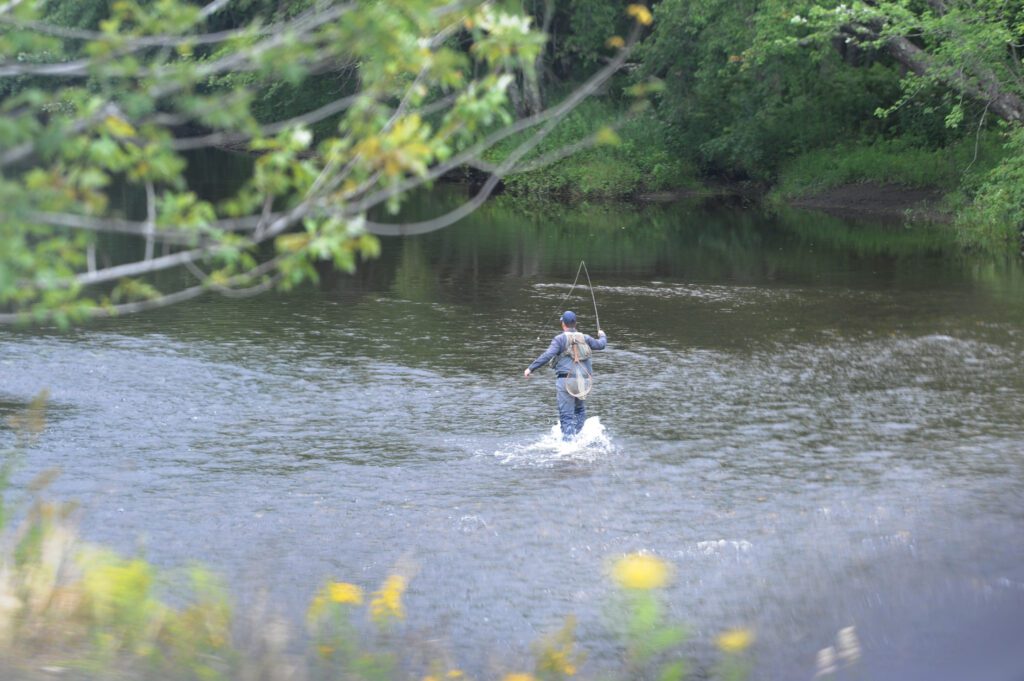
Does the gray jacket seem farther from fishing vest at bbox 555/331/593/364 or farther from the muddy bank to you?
the muddy bank

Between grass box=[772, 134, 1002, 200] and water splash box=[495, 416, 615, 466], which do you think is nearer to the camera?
water splash box=[495, 416, 615, 466]

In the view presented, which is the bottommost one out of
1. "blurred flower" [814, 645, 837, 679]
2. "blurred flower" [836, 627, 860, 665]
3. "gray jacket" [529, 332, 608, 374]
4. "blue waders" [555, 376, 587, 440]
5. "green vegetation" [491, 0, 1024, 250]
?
"blurred flower" [814, 645, 837, 679]

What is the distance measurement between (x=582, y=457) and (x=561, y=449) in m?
0.36

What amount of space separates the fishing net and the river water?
635mm

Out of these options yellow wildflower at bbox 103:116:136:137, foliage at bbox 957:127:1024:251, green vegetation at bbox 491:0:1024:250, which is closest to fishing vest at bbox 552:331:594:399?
yellow wildflower at bbox 103:116:136:137

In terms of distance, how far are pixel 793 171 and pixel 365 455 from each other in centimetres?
3973

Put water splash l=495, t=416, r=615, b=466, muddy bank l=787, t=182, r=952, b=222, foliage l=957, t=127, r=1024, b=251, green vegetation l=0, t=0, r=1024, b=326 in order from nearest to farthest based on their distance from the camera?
green vegetation l=0, t=0, r=1024, b=326 < water splash l=495, t=416, r=615, b=466 < foliage l=957, t=127, r=1024, b=251 < muddy bank l=787, t=182, r=952, b=222

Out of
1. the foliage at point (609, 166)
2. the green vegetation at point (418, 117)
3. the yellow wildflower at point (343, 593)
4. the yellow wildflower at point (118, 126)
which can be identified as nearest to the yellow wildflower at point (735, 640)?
the yellow wildflower at point (343, 593)

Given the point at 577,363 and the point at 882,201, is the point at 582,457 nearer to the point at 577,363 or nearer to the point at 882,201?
the point at 577,363

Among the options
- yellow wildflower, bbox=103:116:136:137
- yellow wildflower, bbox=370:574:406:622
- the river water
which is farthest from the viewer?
the river water

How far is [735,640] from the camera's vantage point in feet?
33.0

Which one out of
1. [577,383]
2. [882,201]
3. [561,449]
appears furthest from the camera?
[882,201]

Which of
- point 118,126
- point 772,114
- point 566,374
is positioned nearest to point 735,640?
point 118,126

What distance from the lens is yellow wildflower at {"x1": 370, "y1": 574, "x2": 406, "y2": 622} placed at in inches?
376
